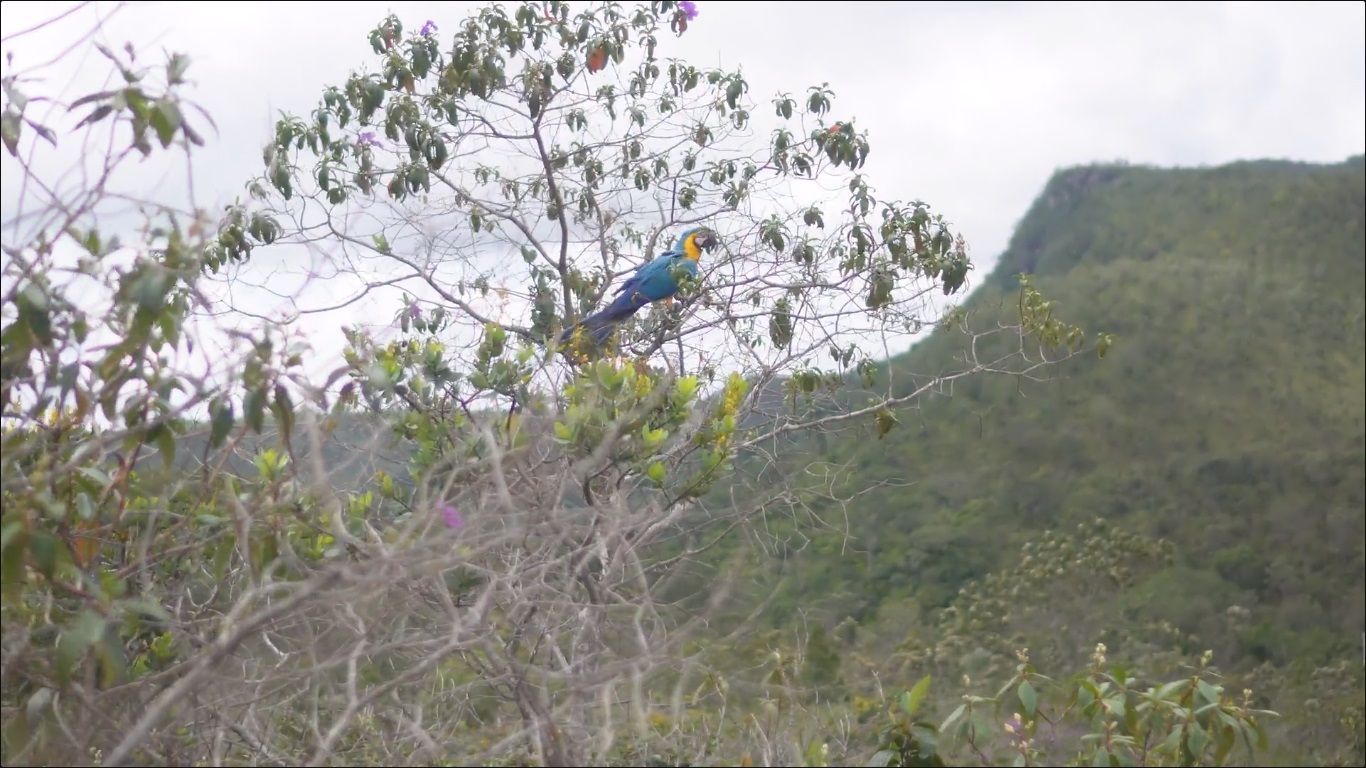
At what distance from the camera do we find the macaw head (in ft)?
19.0

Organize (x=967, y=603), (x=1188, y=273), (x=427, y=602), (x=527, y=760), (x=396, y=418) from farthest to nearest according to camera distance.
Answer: (x=1188, y=273) < (x=967, y=603) < (x=396, y=418) < (x=427, y=602) < (x=527, y=760)

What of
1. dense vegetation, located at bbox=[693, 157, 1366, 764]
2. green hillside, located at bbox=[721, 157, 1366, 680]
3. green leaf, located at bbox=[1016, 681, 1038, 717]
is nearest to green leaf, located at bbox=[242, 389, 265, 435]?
green leaf, located at bbox=[1016, 681, 1038, 717]

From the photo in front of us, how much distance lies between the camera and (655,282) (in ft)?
18.6

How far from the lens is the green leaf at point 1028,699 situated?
10.7ft

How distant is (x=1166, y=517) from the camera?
63.5ft

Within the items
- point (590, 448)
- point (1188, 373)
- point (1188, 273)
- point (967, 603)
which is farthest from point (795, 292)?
point (1188, 273)

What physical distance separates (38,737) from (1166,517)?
18449 millimetres

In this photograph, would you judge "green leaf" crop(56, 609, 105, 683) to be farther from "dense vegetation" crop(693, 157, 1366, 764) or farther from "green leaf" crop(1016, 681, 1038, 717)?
"dense vegetation" crop(693, 157, 1366, 764)

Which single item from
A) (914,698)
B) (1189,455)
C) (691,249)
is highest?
(1189,455)

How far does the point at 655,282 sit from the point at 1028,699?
2812mm

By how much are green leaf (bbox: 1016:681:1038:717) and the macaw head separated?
9.34 feet

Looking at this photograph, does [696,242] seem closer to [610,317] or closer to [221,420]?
[610,317]

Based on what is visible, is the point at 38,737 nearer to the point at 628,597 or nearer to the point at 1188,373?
the point at 628,597

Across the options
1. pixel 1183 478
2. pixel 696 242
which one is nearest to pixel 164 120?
pixel 696 242
